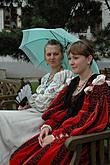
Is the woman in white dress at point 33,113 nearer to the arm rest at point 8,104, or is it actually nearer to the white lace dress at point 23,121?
the white lace dress at point 23,121

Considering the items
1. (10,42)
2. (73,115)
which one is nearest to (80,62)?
(73,115)

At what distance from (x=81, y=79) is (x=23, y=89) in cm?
104

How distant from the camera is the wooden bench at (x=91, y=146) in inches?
81.9

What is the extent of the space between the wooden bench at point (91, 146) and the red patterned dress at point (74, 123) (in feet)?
0.18

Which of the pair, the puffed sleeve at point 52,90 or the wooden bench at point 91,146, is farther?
the puffed sleeve at point 52,90

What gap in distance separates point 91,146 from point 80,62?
646 millimetres

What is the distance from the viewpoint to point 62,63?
346 cm

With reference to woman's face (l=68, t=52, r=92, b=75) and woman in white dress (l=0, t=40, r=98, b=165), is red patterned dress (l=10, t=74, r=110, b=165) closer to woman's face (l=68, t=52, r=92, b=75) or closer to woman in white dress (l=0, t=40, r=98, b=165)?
woman's face (l=68, t=52, r=92, b=75)

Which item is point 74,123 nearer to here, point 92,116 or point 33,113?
point 92,116

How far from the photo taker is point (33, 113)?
3.15m

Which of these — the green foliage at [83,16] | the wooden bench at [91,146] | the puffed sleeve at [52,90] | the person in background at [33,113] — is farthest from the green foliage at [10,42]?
the wooden bench at [91,146]

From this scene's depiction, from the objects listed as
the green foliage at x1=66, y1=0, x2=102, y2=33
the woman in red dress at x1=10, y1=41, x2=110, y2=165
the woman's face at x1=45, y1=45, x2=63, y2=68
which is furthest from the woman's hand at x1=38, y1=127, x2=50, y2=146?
the green foliage at x1=66, y1=0, x2=102, y2=33

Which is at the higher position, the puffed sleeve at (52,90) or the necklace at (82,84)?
the necklace at (82,84)

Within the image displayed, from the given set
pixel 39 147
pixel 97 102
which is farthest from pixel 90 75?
pixel 39 147
